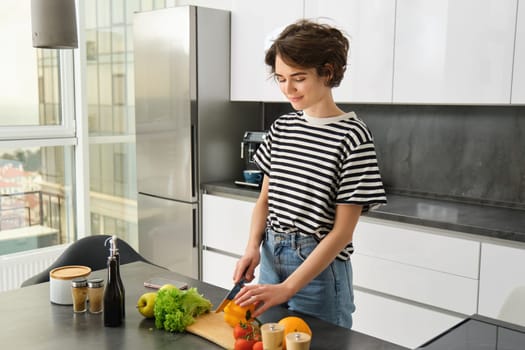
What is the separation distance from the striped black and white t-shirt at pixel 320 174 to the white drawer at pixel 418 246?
935mm

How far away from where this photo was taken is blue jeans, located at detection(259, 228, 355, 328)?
169 centimetres

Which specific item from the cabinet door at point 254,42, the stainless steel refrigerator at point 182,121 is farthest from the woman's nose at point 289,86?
the stainless steel refrigerator at point 182,121

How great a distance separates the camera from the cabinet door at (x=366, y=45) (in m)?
2.91

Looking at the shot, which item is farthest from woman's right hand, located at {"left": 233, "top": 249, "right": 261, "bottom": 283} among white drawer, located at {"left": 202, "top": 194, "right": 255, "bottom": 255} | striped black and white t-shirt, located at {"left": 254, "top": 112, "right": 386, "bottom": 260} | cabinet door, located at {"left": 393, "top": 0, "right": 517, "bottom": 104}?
white drawer, located at {"left": 202, "top": 194, "right": 255, "bottom": 255}

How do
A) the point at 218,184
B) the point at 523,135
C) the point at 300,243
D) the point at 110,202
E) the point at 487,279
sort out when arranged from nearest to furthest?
the point at 300,243, the point at 487,279, the point at 523,135, the point at 218,184, the point at 110,202

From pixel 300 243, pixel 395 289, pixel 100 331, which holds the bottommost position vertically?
pixel 395 289

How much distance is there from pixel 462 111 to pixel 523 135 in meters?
0.33

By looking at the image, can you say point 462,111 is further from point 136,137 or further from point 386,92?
point 136,137

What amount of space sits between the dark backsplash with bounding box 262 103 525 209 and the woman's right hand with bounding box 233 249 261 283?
171cm

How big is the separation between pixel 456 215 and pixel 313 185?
4.06 feet

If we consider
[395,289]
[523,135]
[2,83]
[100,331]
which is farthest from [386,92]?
[2,83]

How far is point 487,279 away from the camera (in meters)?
2.40

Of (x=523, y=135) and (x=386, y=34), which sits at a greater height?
(x=386, y=34)

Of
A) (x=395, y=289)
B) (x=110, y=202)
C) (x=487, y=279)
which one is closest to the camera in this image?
(x=487, y=279)
